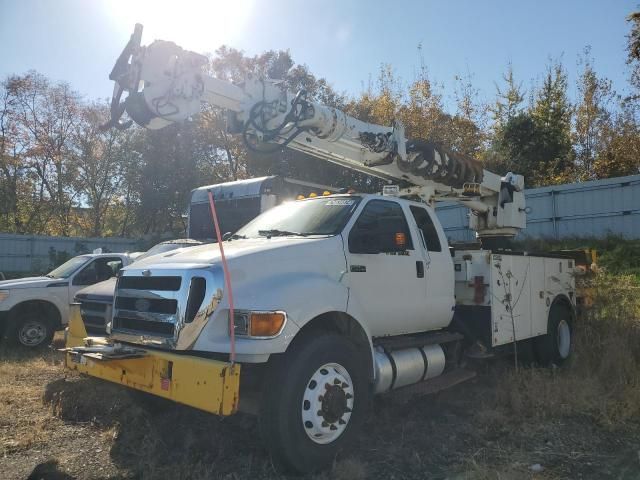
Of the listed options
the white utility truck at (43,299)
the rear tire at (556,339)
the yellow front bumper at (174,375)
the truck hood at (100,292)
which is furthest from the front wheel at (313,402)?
the white utility truck at (43,299)

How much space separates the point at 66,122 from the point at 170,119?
27.9 m

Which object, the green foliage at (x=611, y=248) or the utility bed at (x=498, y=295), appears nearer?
the utility bed at (x=498, y=295)

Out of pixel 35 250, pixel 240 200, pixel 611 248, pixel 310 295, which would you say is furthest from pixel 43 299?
pixel 35 250

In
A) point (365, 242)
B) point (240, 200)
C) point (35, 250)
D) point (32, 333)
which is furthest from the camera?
point (35, 250)

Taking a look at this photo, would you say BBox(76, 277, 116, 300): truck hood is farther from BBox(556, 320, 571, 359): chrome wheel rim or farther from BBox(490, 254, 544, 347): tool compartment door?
BBox(556, 320, 571, 359): chrome wheel rim

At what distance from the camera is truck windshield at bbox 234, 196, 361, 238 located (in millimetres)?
4996

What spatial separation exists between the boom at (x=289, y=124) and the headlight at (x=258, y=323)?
2.36 meters

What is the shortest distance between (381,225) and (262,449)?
87.4 inches

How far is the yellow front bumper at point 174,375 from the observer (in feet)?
11.8

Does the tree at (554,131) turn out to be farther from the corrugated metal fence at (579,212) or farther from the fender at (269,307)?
the fender at (269,307)

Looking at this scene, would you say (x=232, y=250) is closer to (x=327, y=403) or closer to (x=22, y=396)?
(x=327, y=403)

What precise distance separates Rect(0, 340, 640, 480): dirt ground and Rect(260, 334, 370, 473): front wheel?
0.21 meters

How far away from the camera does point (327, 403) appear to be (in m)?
4.08

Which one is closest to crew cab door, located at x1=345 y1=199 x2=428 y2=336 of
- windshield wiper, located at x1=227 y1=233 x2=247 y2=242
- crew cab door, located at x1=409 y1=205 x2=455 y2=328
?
crew cab door, located at x1=409 y1=205 x2=455 y2=328
